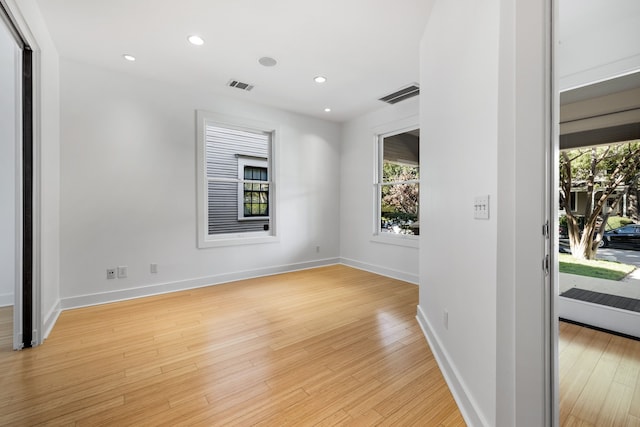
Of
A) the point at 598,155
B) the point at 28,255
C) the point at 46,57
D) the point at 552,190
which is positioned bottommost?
the point at 28,255

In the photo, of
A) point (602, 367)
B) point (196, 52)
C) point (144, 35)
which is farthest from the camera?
point (196, 52)

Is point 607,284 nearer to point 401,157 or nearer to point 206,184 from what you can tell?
point 401,157

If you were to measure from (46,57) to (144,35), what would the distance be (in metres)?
0.82

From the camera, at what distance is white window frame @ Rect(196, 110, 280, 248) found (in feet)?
12.6

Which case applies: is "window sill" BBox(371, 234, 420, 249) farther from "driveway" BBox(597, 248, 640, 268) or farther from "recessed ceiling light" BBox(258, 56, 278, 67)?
"recessed ceiling light" BBox(258, 56, 278, 67)

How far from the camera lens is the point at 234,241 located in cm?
415

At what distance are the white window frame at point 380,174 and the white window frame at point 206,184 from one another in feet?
5.30

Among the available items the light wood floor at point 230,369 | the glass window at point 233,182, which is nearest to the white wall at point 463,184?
the light wood floor at point 230,369

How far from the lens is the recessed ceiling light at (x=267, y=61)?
3.03 meters

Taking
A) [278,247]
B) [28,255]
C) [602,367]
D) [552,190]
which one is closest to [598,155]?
[602,367]

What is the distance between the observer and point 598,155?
2.23 m

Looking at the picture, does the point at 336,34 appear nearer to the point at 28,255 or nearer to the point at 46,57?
the point at 46,57

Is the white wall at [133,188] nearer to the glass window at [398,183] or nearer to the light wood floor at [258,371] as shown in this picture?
the light wood floor at [258,371]

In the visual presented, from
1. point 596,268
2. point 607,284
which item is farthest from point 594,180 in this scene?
point 607,284
